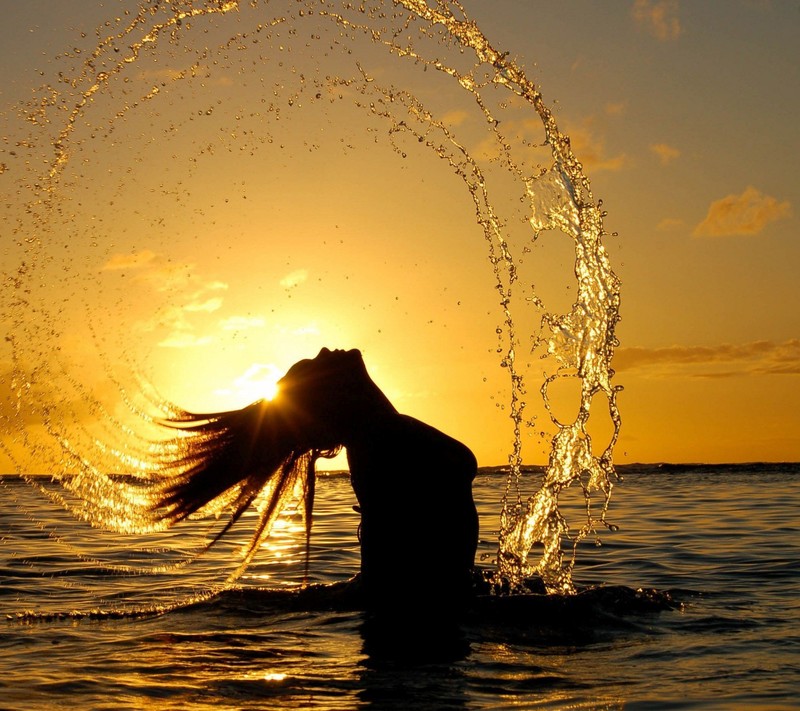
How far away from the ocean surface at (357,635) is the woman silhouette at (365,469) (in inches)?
7.6

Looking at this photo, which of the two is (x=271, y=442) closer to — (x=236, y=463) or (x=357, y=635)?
(x=236, y=463)

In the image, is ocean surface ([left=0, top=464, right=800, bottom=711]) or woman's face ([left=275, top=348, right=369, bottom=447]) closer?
ocean surface ([left=0, top=464, right=800, bottom=711])

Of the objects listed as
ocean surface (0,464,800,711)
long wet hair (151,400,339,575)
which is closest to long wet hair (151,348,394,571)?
long wet hair (151,400,339,575)

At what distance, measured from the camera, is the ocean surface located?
600 centimetres

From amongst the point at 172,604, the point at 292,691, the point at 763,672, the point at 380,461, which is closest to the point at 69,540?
the point at 172,604

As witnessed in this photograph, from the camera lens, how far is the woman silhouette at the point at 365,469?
7.89 metres

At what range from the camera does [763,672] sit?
6.48m

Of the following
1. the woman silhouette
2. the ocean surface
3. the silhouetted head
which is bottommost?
the ocean surface

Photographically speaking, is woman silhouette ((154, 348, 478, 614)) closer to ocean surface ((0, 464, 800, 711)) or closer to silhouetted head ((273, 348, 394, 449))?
silhouetted head ((273, 348, 394, 449))

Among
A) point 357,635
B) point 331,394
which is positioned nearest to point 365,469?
point 331,394

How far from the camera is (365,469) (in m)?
7.91

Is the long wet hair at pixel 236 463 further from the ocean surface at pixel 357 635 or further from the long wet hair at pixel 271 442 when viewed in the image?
the ocean surface at pixel 357 635

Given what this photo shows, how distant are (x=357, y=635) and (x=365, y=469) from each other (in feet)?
3.86

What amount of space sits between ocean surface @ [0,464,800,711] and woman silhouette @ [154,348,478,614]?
19 cm
